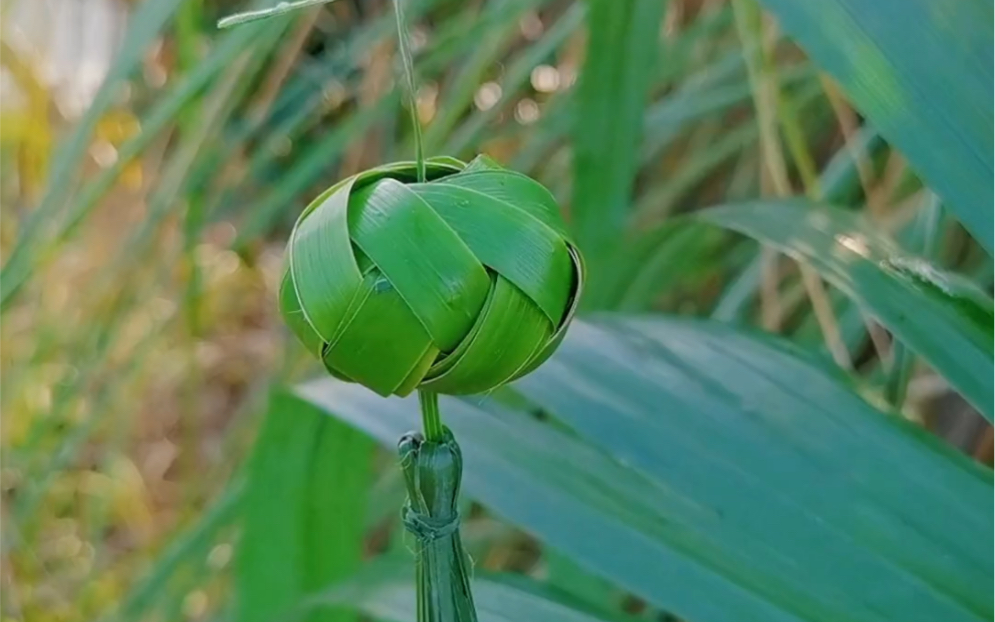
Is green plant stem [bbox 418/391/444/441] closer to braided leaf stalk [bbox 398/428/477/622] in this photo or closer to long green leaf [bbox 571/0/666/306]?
braided leaf stalk [bbox 398/428/477/622]

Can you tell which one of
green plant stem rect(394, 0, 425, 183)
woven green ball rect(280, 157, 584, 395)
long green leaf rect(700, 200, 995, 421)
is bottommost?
woven green ball rect(280, 157, 584, 395)

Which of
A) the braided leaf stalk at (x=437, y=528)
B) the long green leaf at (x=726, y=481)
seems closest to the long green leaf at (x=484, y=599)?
the long green leaf at (x=726, y=481)

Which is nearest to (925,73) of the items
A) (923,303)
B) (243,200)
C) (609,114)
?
(923,303)

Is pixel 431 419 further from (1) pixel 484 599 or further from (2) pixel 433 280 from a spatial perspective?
(1) pixel 484 599

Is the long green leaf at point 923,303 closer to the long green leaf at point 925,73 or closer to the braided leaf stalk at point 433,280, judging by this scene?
the long green leaf at point 925,73

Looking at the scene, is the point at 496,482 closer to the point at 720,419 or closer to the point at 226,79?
the point at 720,419

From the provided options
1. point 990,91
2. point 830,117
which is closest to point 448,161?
point 990,91

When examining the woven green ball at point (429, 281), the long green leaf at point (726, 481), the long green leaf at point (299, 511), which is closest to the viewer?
the woven green ball at point (429, 281)

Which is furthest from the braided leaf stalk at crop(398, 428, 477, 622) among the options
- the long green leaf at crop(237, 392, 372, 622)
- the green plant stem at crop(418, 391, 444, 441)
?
the long green leaf at crop(237, 392, 372, 622)
